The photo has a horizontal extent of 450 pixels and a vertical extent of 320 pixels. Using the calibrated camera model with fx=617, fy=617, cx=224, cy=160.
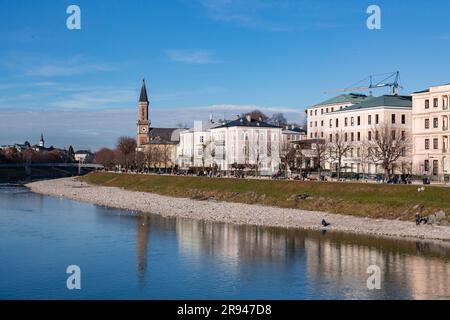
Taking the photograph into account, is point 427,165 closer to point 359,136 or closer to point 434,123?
point 434,123

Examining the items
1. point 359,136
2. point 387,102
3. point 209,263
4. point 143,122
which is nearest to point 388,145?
point 387,102

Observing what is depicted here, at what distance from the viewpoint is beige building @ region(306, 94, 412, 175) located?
7456cm

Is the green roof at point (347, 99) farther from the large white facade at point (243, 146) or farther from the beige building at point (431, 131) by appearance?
the beige building at point (431, 131)

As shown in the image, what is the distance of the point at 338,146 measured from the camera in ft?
242

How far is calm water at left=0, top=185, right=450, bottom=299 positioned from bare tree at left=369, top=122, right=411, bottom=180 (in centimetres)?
2335

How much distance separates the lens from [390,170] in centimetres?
7056

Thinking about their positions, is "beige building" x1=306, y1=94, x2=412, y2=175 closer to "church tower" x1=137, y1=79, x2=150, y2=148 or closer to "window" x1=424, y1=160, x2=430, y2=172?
"window" x1=424, y1=160, x2=430, y2=172

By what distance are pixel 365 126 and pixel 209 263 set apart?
48.7m

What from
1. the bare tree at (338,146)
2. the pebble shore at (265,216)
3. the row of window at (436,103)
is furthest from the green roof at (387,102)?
the pebble shore at (265,216)

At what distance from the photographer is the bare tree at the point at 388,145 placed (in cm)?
6519

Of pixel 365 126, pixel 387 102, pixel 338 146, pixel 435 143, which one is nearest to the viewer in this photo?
pixel 435 143
